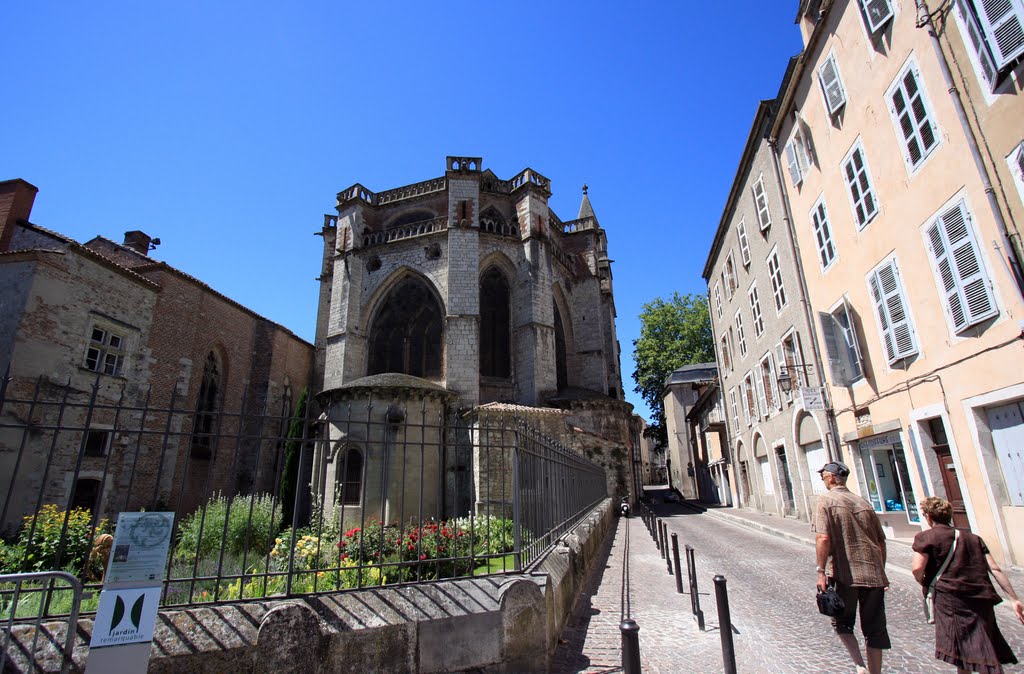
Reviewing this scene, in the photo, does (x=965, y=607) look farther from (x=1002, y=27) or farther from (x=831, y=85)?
(x=831, y=85)

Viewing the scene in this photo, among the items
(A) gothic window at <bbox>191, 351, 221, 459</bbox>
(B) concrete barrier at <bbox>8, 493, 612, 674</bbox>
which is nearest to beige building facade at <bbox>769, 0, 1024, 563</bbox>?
(B) concrete barrier at <bbox>8, 493, 612, 674</bbox>

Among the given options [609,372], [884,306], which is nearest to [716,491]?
[609,372]

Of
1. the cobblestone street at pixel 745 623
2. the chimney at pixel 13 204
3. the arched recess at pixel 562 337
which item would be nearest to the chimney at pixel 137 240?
the chimney at pixel 13 204

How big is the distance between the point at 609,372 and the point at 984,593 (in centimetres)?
2484

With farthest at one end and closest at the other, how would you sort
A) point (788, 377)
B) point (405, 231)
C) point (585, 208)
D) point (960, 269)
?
point (585, 208)
point (405, 231)
point (788, 377)
point (960, 269)

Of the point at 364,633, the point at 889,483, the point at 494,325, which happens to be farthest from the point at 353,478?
the point at 889,483

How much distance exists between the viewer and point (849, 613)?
337 centimetres

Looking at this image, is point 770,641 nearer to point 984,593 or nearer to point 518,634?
point 984,593

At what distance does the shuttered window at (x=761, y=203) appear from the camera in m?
14.2

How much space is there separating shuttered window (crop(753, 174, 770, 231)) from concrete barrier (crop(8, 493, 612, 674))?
13078 mm

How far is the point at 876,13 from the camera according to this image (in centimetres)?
862

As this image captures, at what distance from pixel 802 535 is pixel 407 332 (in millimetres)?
15483

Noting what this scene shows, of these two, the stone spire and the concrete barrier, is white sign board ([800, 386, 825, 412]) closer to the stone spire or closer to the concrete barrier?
the concrete barrier

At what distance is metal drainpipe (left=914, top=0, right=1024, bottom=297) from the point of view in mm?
6305
